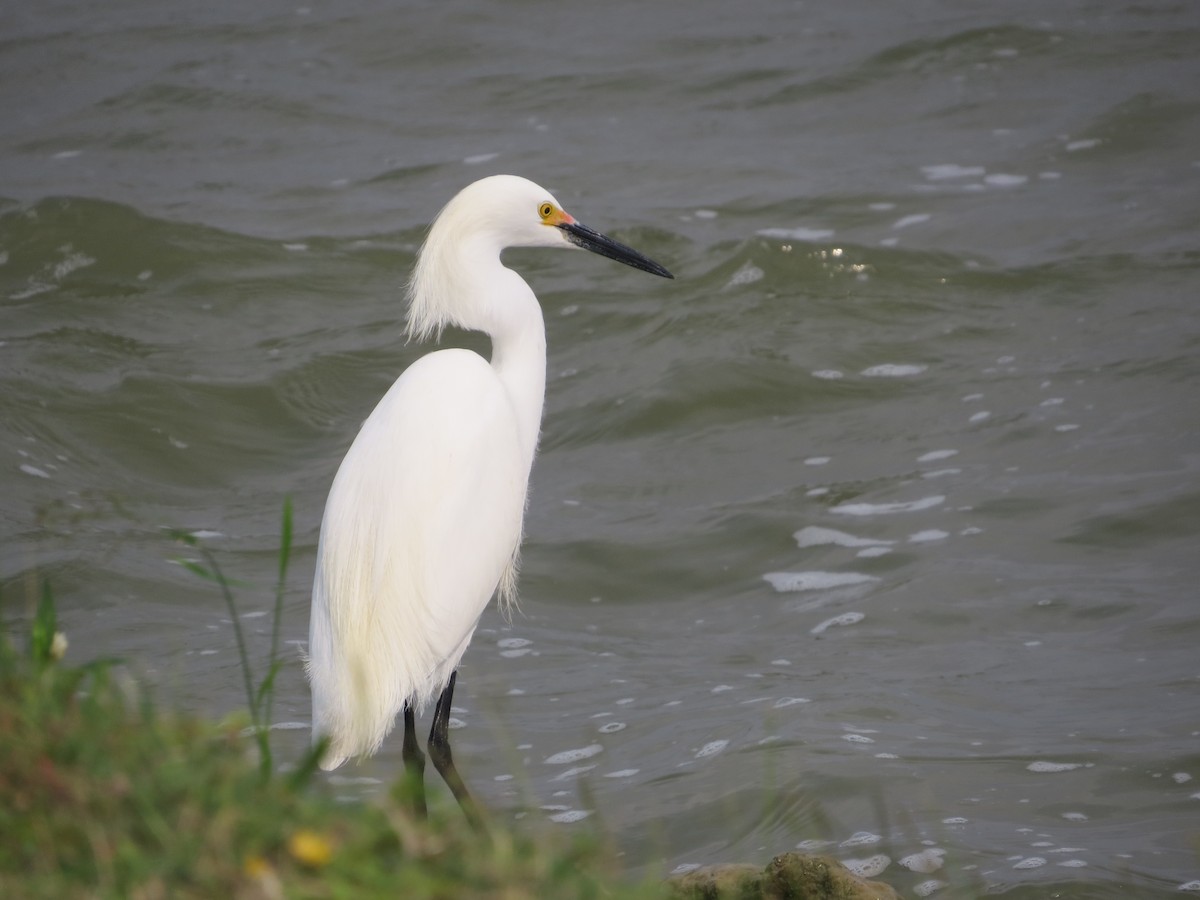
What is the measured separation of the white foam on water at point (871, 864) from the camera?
376 cm

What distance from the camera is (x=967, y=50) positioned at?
11.5m

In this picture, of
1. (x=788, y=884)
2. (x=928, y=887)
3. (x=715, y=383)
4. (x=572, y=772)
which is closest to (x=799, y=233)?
(x=715, y=383)

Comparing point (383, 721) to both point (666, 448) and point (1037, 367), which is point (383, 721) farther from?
point (1037, 367)

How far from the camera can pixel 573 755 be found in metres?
4.73

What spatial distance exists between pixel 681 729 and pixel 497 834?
119 inches

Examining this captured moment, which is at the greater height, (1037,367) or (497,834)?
(497,834)

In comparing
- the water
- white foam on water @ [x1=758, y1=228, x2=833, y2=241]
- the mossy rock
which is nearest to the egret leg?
the water

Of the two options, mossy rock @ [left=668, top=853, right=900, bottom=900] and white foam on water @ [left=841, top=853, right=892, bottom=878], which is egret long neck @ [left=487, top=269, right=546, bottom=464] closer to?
white foam on water @ [left=841, top=853, right=892, bottom=878]

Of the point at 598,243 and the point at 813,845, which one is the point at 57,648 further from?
the point at 598,243

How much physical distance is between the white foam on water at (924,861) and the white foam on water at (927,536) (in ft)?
8.32

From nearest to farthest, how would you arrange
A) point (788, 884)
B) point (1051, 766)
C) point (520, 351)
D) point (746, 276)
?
point (788, 884), point (1051, 766), point (520, 351), point (746, 276)

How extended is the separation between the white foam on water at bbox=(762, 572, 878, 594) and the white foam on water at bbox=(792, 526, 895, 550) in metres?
0.23

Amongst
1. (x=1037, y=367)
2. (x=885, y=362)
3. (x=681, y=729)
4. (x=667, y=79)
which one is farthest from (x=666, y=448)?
(x=667, y=79)

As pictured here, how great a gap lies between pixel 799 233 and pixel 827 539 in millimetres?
3550
